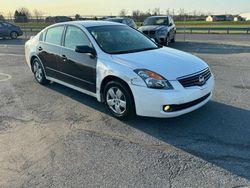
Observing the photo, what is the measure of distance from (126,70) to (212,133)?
1.66 meters

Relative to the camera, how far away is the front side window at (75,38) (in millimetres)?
5539

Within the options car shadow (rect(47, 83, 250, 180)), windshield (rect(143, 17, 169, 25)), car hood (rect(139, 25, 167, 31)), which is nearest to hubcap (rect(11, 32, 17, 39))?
windshield (rect(143, 17, 169, 25))

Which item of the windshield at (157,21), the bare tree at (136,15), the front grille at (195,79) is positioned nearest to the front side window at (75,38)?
the front grille at (195,79)

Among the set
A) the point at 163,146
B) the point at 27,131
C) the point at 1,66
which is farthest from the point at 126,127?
the point at 1,66

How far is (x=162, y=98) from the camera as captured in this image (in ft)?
14.1

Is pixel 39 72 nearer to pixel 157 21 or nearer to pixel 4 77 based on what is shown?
A: pixel 4 77

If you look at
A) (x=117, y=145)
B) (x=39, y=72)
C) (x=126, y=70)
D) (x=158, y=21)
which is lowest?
(x=117, y=145)

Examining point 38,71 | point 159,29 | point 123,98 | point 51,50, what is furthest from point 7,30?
point 123,98

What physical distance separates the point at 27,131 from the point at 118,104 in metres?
1.56

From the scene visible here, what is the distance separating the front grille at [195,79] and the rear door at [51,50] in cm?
291

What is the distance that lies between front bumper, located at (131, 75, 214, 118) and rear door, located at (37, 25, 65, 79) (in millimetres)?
2479

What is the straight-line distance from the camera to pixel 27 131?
460cm

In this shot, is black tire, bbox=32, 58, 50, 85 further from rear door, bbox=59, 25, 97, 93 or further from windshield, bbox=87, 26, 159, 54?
windshield, bbox=87, 26, 159, 54

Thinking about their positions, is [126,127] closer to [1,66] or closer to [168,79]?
[168,79]
